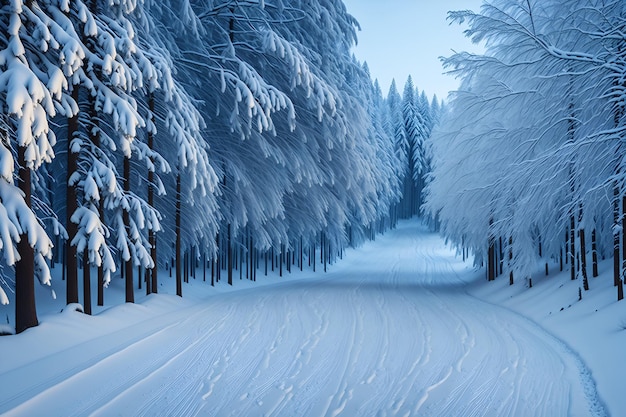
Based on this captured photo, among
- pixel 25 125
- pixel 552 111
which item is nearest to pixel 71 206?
pixel 25 125

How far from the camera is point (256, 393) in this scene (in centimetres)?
526

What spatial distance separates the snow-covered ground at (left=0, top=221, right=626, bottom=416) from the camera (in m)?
4.93

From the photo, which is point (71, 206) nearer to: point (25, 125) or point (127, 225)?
point (127, 225)

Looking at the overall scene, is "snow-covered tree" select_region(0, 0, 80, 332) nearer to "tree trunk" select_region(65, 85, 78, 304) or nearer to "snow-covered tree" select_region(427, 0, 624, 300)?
"tree trunk" select_region(65, 85, 78, 304)

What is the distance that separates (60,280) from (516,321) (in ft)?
43.4

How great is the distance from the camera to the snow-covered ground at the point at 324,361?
16.2 ft

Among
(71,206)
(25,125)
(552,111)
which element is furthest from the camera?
(552,111)

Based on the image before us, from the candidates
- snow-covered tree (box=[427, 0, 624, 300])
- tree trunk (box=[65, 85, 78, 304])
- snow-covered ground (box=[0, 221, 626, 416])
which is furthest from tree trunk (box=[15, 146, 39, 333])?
snow-covered tree (box=[427, 0, 624, 300])

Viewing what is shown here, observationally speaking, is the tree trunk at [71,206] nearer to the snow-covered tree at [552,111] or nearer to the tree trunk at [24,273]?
the tree trunk at [24,273]

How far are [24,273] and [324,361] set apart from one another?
15.6ft

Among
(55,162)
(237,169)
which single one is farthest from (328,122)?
(55,162)

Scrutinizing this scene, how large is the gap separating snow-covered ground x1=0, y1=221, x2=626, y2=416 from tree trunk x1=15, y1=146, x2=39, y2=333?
0.32m

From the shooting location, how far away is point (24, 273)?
7.13 metres

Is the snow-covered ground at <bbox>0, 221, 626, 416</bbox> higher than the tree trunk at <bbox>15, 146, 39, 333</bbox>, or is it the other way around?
the tree trunk at <bbox>15, 146, 39, 333</bbox>
